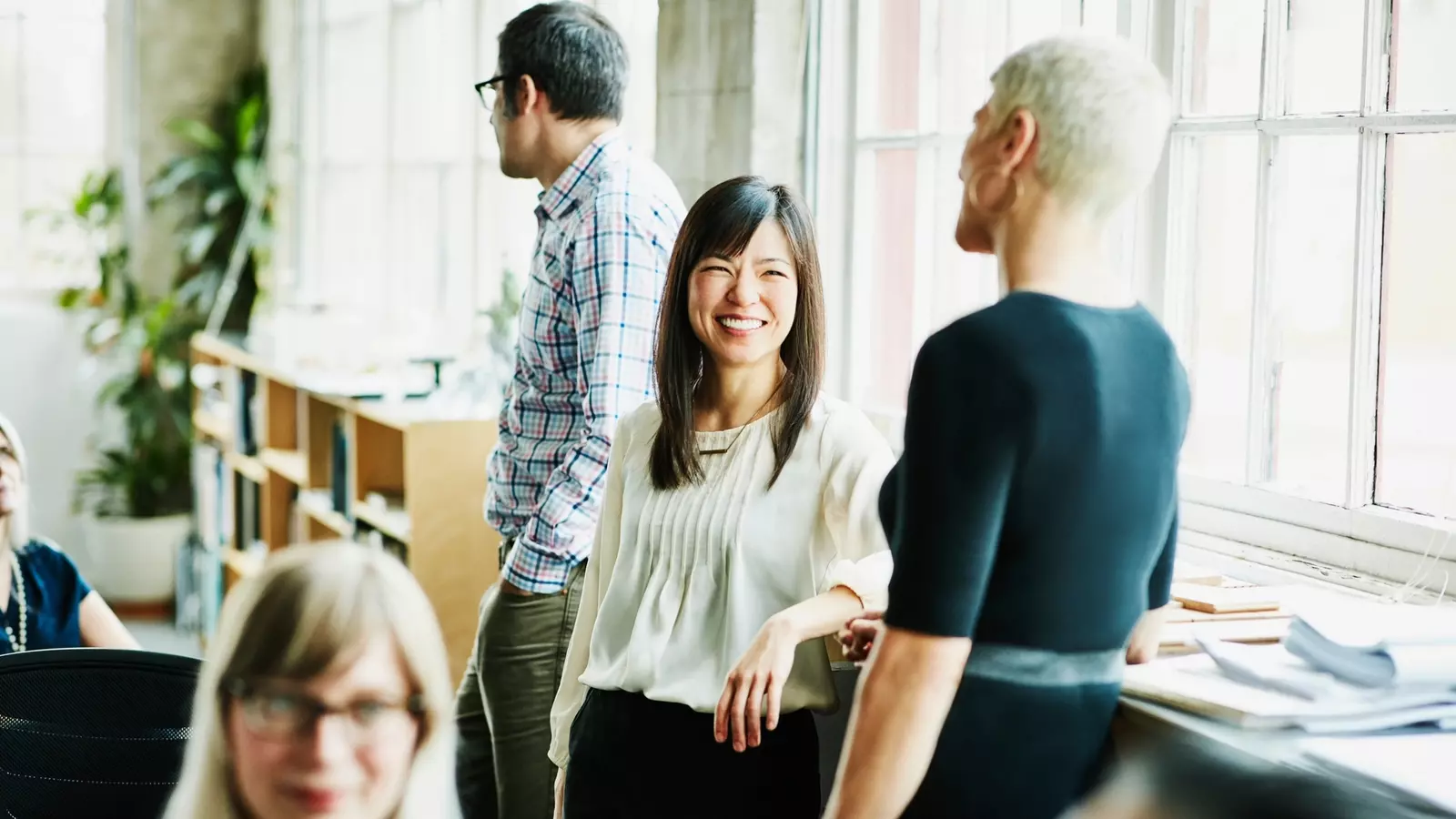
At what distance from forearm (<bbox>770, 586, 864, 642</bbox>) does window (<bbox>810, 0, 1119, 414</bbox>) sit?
1.11 metres

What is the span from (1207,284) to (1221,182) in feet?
0.51

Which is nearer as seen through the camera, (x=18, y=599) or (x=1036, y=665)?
(x=1036, y=665)

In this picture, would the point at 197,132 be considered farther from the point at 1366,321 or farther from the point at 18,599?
the point at 1366,321

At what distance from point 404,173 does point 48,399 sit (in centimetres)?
222

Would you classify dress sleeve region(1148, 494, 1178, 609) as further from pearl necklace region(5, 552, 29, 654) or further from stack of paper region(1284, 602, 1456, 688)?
pearl necklace region(5, 552, 29, 654)

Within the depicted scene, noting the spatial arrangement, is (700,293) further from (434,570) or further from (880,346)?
(434,570)

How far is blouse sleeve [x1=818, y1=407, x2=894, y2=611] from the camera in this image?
70.7 inches

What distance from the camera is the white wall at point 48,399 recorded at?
22.2 feet

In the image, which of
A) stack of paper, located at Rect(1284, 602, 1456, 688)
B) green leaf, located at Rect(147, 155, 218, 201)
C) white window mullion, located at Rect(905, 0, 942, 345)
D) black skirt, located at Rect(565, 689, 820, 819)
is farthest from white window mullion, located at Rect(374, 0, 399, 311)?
stack of paper, located at Rect(1284, 602, 1456, 688)

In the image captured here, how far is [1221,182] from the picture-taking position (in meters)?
2.37

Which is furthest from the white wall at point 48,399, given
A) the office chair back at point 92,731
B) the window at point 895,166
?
the office chair back at point 92,731

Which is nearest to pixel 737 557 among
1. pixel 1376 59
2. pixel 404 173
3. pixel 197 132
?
pixel 1376 59

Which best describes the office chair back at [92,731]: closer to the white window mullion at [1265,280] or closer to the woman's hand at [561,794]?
the woman's hand at [561,794]

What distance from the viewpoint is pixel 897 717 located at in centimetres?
128
